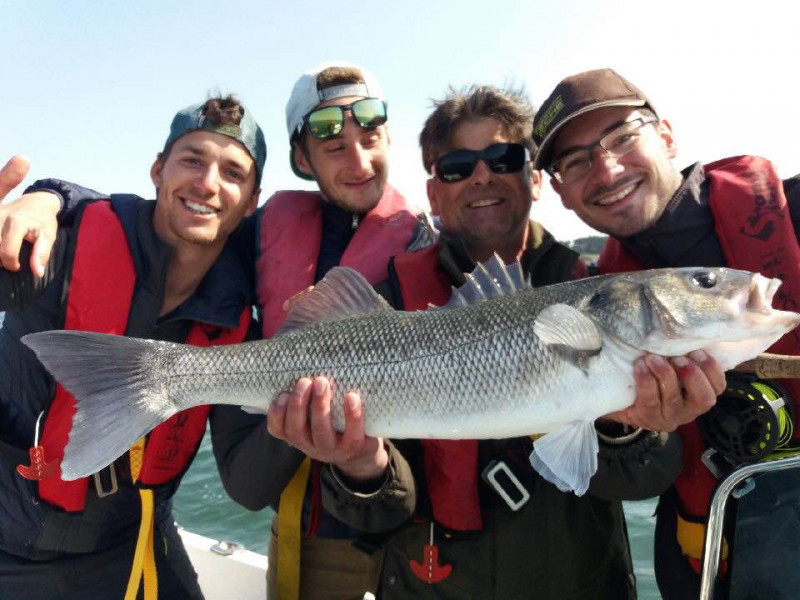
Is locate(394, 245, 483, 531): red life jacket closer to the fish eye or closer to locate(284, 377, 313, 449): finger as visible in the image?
locate(284, 377, 313, 449): finger

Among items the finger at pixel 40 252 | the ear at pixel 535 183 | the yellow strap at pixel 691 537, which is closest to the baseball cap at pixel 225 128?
the finger at pixel 40 252

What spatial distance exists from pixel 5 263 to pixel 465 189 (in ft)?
9.31

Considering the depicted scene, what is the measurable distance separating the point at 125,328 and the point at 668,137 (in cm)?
398

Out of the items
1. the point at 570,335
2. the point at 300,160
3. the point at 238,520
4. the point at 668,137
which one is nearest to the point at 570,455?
the point at 570,335

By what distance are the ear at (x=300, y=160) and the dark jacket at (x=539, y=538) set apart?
254 cm

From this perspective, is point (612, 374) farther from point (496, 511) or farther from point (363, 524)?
point (363, 524)

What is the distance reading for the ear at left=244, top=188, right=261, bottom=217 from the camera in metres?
4.46

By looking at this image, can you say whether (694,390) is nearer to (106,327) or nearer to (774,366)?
(774,366)

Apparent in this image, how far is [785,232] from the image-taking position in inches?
133

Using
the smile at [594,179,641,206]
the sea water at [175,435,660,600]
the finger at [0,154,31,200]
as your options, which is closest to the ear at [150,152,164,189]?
the finger at [0,154,31,200]

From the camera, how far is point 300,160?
15.6 feet

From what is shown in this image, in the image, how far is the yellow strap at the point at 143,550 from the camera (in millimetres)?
3760

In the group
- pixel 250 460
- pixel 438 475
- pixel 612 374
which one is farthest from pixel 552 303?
pixel 250 460

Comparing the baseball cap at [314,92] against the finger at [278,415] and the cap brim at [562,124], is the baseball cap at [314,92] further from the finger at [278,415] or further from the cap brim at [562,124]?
the finger at [278,415]
